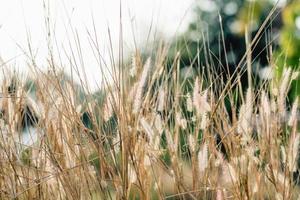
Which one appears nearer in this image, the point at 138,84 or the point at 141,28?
the point at 138,84

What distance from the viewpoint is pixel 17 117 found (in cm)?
207

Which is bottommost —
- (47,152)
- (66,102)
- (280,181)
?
(280,181)

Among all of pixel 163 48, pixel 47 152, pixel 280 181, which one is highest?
pixel 163 48

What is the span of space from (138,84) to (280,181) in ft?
1.70

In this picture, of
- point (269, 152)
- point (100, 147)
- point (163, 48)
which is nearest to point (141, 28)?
point (163, 48)

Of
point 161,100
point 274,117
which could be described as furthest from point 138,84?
point 274,117

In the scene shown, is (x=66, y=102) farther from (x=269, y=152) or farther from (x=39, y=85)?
(x=269, y=152)

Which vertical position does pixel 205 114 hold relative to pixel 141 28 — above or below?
below

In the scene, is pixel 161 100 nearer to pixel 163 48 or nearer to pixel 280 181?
pixel 163 48

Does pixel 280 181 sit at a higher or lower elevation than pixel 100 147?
lower

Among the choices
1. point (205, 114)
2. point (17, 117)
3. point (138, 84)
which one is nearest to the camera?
point (138, 84)

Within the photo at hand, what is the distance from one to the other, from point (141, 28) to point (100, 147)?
42 centimetres

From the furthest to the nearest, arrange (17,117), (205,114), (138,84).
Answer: (17,117) < (205,114) < (138,84)

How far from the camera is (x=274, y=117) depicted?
192 centimetres
